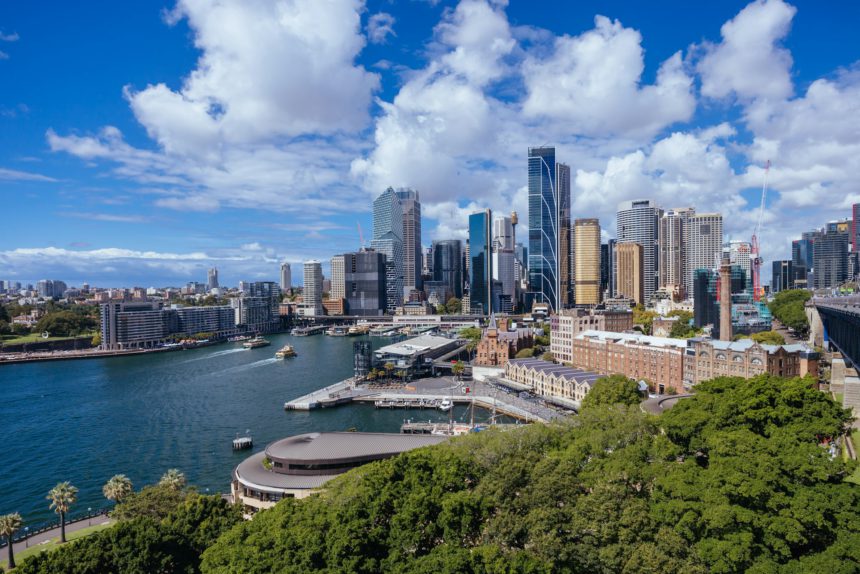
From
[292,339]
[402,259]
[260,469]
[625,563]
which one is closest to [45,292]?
[402,259]

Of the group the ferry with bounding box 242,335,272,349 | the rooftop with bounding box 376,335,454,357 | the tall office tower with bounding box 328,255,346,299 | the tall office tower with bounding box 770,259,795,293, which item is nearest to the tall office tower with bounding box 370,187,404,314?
the tall office tower with bounding box 328,255,346,299

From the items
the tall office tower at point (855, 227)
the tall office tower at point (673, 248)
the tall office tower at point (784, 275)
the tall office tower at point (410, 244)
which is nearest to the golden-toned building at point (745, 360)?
the tall office tower at point (673, 248)

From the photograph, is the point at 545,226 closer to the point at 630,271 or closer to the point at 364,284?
the point at 630,271

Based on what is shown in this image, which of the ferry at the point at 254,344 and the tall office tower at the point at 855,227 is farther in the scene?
the tall office tower at the point at 855,227

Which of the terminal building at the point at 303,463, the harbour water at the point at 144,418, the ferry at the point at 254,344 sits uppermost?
the terminal building at the point at 303,463

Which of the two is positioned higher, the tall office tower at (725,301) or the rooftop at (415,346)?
the tall office tower at (725,301)

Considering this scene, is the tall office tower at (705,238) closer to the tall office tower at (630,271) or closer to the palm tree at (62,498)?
the tall office tower at (630,271)
